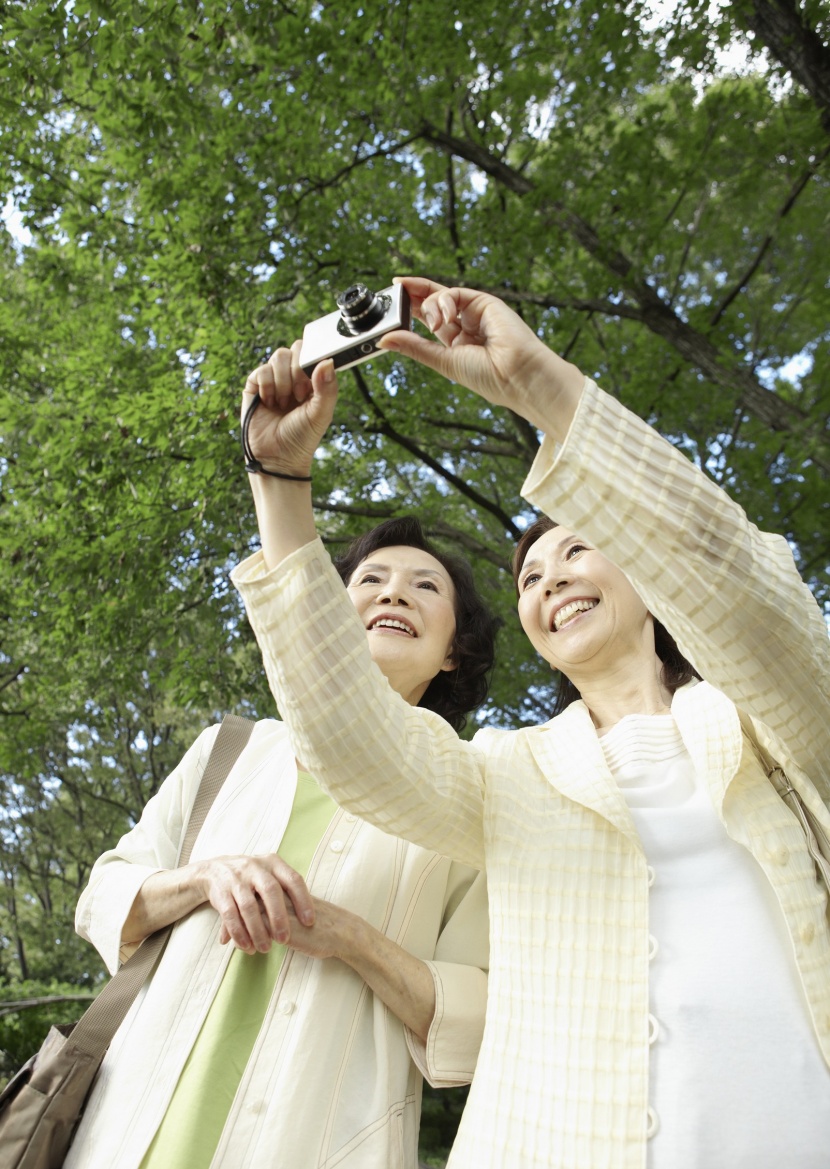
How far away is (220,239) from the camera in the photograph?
20.3 feet

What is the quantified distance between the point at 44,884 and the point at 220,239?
40.3 ft

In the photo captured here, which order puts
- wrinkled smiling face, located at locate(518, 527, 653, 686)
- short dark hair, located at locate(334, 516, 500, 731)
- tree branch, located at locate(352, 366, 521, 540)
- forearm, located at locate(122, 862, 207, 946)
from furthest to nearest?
tree branch, located at locate(352, 366, 521, 540)
short dark hair, located at locate(334, 516, 500, 731)
wrinkled smiling face, located at locate(518, 527, 653, 686)
forearm, located at locate(122, 862, 207, 946)

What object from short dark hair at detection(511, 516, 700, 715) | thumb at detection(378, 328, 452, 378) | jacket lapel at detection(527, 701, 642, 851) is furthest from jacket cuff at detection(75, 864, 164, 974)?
thumb at detection(378, 328, 452, 378)

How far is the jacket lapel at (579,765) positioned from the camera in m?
1.63

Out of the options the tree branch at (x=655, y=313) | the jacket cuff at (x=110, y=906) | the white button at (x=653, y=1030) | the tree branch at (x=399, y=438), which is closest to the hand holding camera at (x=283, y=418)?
the jacket cuff at (x=110, y=906)

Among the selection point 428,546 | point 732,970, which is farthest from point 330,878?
point 428,546

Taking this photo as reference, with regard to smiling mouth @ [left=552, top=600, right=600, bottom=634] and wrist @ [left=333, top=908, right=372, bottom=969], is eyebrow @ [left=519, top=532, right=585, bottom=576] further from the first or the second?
wrist @ [left=333, top=908, right=372, bottom=969]

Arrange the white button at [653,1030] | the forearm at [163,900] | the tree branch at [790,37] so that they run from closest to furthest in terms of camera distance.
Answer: the white button at [653,1030]
the forearm at [163,900]
the tree branch at [790,37]

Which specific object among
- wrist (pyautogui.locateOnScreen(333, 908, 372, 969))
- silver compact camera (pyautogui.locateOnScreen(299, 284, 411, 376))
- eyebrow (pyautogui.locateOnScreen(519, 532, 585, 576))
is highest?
eyebrow (pyautogui.locateOnScreen(519, 532, 585, 576))

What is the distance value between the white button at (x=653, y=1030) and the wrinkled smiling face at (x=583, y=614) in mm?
777

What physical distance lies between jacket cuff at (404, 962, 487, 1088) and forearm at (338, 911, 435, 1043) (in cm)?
2

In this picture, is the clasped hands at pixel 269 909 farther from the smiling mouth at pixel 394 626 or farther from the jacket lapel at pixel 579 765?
the smiling mouth at pixel 394 626

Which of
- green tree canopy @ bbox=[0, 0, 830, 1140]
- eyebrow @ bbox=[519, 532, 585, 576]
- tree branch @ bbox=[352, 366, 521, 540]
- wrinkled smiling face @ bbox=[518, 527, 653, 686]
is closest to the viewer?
wrinkled smiling face @ bbox=[518, 527, 653, 686]

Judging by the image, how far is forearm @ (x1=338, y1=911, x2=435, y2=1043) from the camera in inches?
72.1
